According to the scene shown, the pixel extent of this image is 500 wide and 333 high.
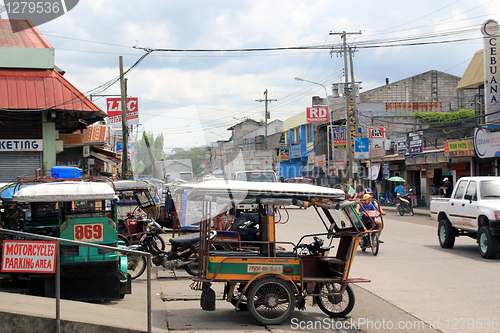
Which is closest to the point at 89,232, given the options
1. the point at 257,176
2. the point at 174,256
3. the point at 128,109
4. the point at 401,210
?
the point at 174,256

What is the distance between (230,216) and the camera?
41.9 ft

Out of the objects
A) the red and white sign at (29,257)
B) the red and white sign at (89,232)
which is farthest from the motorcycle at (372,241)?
the red and white sign at (29,257)

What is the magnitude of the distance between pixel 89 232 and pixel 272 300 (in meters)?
3.34

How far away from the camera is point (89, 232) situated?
760cm

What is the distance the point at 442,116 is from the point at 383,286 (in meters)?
38.5

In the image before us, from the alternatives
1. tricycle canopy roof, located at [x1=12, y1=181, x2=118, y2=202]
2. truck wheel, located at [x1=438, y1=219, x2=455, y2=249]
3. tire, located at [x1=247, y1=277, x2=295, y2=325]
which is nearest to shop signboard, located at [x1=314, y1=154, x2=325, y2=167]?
truck wheel, located at [x1=438, y1=219, x2=455, y2=249]

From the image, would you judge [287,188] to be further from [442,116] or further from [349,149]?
[442,116]

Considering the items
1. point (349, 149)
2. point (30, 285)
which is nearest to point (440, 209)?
point (30, 285)

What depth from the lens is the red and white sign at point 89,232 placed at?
7.54m

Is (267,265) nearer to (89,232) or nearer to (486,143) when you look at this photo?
(89,232)

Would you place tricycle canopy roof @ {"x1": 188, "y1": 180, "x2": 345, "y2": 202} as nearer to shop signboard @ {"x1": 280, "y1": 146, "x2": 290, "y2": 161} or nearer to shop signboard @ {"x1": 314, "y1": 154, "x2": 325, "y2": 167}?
shop signboard @ {"x1": 314, "y1": 154, "x2": 325, "y2": 167}

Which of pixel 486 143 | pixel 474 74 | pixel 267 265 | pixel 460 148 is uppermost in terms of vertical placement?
pixel 474 74

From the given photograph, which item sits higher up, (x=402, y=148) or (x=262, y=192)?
(x=402, y=148)

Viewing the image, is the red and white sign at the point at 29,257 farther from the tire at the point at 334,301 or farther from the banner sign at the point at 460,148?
the banner sign at the point at 460,148
